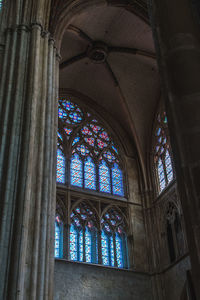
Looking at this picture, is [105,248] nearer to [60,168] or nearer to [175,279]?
[175,279]

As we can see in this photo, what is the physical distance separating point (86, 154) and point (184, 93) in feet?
41.5

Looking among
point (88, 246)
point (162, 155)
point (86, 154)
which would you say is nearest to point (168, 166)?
point (162, 155)

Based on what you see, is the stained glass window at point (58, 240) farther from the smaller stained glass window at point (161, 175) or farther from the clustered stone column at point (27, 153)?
the clustered stone column at point (27, 153)

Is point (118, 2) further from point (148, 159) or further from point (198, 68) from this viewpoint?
point (198, 68)

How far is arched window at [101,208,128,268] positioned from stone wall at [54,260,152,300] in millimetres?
401

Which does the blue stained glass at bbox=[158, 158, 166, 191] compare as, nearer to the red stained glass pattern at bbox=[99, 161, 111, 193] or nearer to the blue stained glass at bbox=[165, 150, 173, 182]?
the blue stained glass at bbox=[165, 150, 173, 182]

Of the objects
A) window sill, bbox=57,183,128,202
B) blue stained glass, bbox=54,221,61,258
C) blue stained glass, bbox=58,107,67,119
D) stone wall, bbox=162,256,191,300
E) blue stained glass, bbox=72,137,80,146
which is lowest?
stone wall, bbox=162,256,191,300

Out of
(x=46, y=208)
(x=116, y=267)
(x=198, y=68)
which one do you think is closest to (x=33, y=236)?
(x=46, y=208)

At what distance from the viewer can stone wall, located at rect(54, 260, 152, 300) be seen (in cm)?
1297

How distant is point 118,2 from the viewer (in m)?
14.4

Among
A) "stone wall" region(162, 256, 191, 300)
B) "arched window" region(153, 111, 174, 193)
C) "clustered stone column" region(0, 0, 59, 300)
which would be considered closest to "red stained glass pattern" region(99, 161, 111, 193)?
"arched window" region(153, 111, 174, 193)

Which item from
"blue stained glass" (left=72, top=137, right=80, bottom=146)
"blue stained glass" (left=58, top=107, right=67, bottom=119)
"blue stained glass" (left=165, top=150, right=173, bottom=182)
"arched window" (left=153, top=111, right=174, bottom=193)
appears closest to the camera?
"blue stained glass" (left=165, top=150, right=173, bottom=182)

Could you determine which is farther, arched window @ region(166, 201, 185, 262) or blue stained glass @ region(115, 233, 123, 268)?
blue stained glass @ region(115, 233, 123, 268)

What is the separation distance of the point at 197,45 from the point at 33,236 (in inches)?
188
